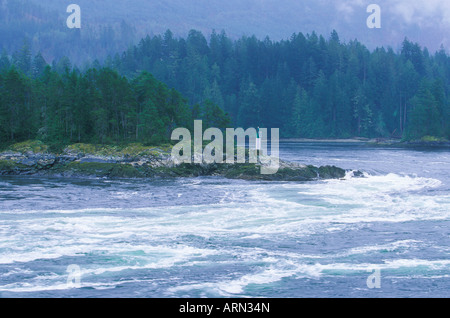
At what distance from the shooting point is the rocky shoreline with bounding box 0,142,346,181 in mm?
45750

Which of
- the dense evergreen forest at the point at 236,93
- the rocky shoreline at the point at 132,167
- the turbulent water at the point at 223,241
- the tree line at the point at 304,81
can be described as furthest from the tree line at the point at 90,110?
the tree line at the point at 304,81

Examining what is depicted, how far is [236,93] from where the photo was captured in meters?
150

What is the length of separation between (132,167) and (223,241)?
25.2m

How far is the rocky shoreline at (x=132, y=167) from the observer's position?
150ft

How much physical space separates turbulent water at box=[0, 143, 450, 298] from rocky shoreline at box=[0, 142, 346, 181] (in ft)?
20.2

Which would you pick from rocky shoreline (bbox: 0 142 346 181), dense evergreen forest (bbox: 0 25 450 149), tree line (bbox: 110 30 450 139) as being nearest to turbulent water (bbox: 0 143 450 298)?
rocky shoreline (bbox: 0 142 346 181)

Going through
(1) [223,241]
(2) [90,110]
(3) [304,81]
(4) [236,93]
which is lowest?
(1) [223,241]

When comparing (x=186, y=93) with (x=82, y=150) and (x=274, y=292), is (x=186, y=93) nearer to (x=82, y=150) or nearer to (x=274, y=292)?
(x=82, y=150)

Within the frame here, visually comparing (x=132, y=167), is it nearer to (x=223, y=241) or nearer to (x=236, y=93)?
(x=223, y=241)

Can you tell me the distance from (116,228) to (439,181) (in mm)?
29483

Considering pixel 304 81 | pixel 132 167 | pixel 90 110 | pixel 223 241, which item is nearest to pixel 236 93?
pixel 304 81

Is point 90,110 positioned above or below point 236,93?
below

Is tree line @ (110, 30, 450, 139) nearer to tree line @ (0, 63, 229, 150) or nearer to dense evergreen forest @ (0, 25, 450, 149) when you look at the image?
dense evergreen forest @ (0, 25, 450, 149)
